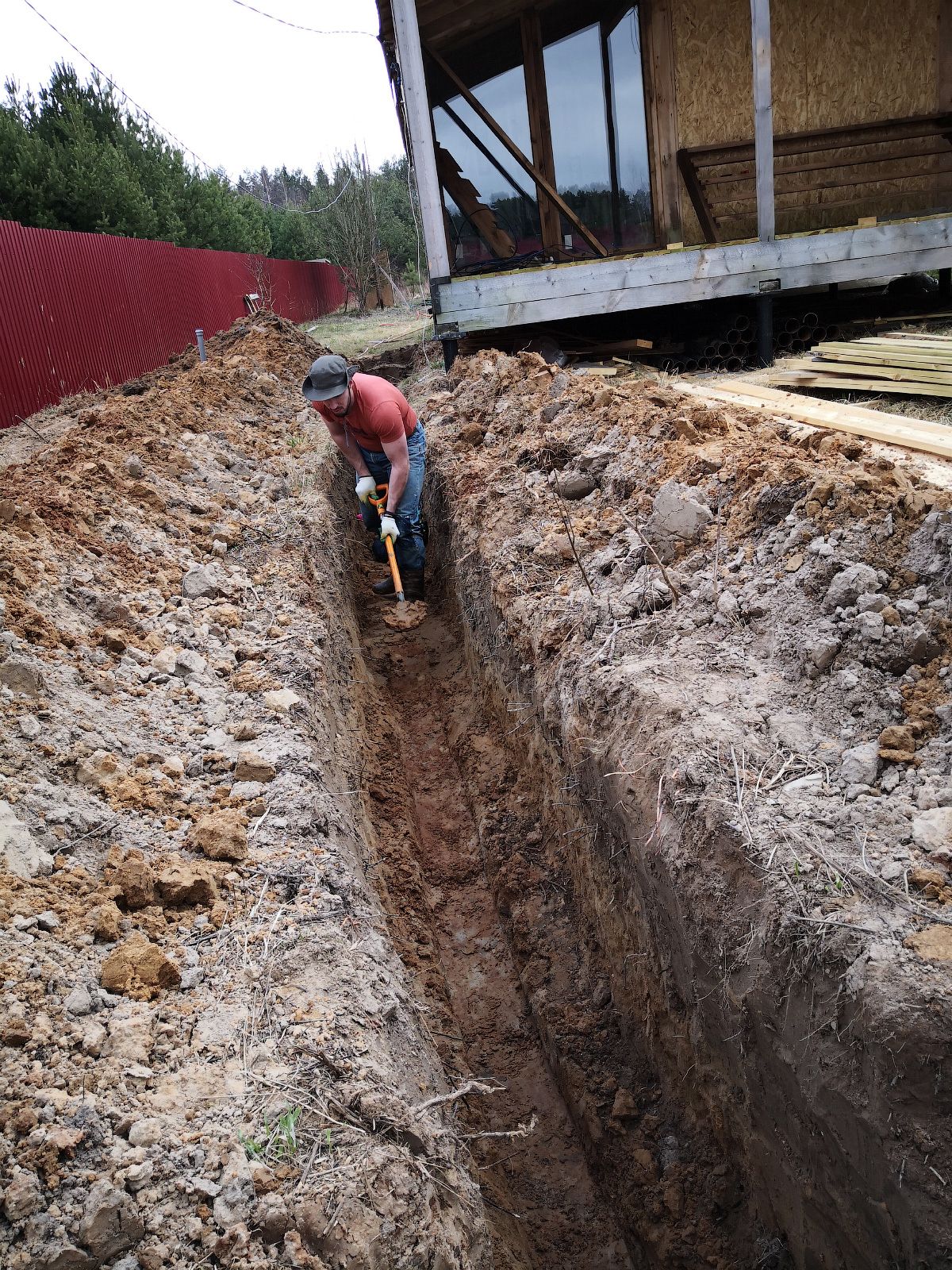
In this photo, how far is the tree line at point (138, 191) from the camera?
18.3m

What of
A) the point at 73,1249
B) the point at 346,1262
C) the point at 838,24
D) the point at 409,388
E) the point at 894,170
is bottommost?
the point at 346,1262

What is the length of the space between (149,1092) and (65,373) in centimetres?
1122

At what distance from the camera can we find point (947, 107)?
1041cm

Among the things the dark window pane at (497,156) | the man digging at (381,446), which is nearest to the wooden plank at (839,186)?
the dark window pane at (497,156)

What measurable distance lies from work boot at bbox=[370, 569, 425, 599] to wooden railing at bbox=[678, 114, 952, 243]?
20.1ft

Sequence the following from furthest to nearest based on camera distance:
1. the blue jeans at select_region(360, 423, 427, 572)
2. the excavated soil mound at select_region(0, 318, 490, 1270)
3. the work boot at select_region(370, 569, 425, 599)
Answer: the work boot at select_region(370, 569, 425, 599)
the blue jeans at select_region(360, 423, 427, 572)
the excavated soil mound at select_region(0, 318, 490, 1270)

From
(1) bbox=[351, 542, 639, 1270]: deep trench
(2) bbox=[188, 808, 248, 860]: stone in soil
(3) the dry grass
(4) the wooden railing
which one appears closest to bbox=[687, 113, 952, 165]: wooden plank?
(4) the wooden railing

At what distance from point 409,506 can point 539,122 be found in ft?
22.0

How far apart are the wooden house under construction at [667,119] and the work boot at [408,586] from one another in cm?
428

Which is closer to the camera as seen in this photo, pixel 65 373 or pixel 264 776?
pixel 264 776

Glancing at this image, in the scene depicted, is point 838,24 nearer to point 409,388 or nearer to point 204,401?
point 409,388

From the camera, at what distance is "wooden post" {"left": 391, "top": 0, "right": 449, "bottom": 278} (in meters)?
8.18

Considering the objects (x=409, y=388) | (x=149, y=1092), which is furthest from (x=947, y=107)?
(x=149, y=1092)

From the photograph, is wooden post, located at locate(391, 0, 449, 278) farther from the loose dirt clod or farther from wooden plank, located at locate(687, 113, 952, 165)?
the loose dirt clod
